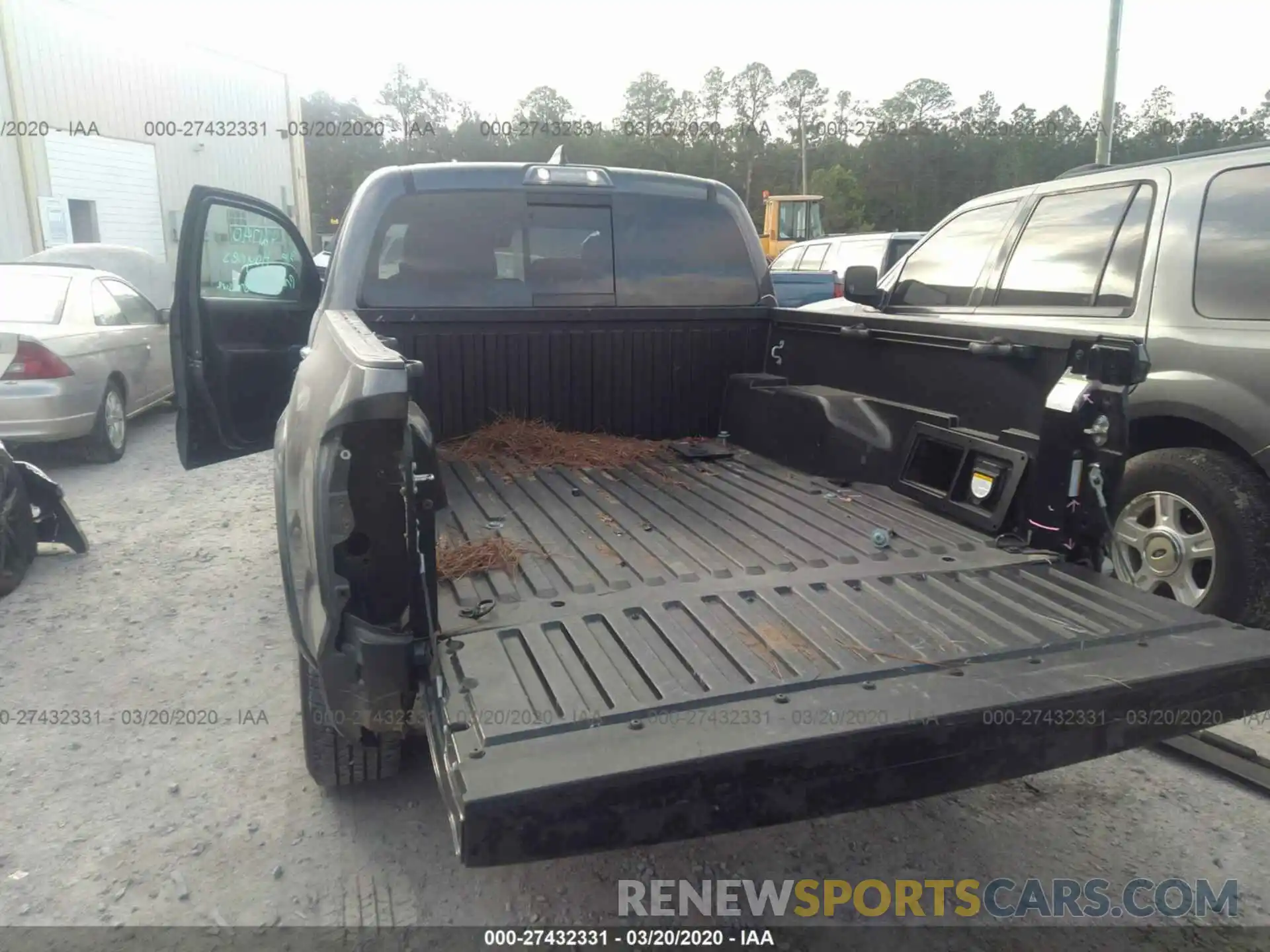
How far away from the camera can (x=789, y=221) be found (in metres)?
22.9

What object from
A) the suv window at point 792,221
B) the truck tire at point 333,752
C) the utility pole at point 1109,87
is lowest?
the truck tire at point 333,752

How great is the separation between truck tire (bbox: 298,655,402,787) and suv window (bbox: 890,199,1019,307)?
4.09 m

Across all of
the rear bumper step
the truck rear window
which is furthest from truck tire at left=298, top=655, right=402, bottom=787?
the truck rear window

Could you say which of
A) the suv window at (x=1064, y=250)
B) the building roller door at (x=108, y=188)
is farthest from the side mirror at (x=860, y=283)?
the building roller door at (x=108, y=188)

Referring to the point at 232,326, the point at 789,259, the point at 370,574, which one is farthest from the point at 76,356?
the point at 789,259

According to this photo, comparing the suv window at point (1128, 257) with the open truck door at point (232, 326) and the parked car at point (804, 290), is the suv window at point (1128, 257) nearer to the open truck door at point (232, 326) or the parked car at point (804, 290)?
the open truck door at point (232, 326)

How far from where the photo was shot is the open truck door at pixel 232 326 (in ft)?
14.2

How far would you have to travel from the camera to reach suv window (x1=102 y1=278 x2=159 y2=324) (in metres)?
8.15

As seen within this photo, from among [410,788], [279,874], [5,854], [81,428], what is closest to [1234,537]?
[410,788]

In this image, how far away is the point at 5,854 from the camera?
2.73 meters

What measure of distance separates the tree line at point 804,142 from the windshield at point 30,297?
2331 centimetres

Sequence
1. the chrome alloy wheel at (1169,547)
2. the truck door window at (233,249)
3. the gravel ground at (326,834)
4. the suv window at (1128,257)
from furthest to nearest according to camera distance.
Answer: the truck door window at (233,249) → the suv window at (1128,257) → the chrome alloy wheel at (1169,547) → the gravel ground at (326,834)

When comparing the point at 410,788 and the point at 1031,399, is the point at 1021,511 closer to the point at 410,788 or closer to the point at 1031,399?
the point at 1031,399

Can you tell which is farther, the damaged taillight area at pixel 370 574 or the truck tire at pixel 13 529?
the truck tire at pixel 13 529
